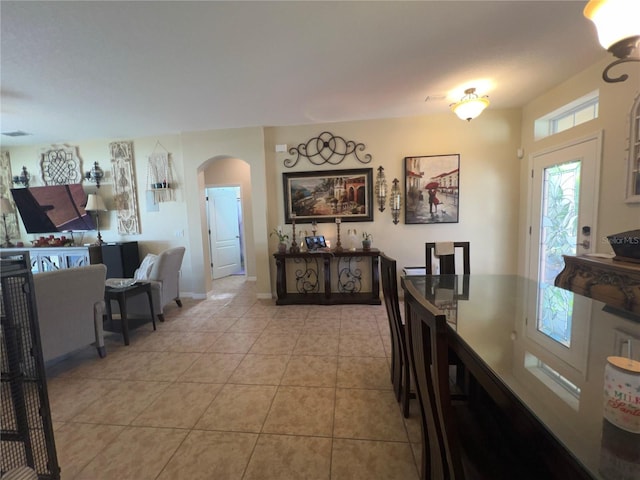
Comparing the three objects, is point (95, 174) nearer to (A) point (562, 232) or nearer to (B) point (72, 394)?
(B) point (72, 394)

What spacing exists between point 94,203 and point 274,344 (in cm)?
396

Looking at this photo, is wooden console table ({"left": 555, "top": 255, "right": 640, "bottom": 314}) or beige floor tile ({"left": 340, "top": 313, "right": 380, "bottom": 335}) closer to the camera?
wooden console table ({"left": 555, "top": 255, "right": 640, "bottom": 314})

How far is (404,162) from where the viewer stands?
3.97m

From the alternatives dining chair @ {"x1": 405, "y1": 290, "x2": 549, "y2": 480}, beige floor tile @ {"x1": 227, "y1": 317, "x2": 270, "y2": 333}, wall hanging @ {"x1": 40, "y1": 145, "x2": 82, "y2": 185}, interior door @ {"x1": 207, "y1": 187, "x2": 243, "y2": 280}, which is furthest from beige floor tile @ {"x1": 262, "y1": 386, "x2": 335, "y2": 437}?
wall hanging @ {"x1": 40, "y1": 145, "x2": 82, "y2": 185}

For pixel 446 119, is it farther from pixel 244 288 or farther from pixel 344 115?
pixel 244 288

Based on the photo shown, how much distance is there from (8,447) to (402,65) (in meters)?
3.69

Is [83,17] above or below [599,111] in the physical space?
above

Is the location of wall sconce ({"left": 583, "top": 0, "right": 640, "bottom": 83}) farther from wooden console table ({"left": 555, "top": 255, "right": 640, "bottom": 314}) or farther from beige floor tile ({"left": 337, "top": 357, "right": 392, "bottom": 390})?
beige floor tile ({"left": 337, "top": 357, "right": 392, "bottom": 390})

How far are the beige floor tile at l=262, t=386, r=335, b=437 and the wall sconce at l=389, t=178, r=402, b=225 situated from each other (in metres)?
2.74

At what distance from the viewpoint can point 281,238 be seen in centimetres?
411

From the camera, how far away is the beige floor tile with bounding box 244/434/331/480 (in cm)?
139

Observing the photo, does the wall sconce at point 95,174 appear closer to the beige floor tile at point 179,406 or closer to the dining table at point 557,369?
the beige floor tile at point 179,406

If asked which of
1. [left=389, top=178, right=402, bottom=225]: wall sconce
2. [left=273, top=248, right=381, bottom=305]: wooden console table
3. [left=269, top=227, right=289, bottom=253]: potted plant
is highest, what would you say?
[left=389, top=178, right=402, bottom=225]: wall sconce

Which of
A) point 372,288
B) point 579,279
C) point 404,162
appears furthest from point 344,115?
point 579,279
